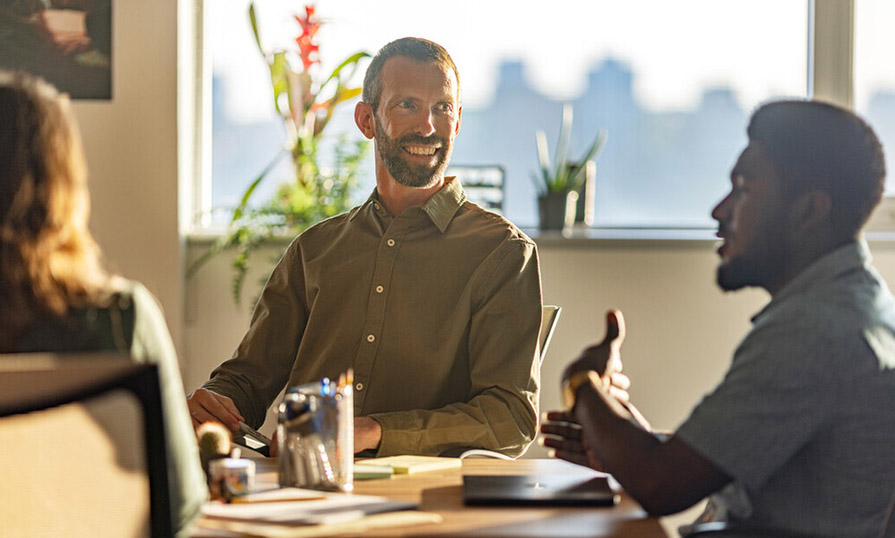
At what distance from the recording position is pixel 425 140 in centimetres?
261

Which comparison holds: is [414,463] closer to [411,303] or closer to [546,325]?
[411,303]

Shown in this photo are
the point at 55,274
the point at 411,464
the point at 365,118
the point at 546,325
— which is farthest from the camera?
the point at 365,118

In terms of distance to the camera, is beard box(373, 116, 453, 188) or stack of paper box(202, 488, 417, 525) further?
beard box(373, 116, 453, 188)

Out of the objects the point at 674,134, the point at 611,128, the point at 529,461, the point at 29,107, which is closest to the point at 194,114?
the point at 611,128

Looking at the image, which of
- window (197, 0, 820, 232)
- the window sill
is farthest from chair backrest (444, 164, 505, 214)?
the window sill

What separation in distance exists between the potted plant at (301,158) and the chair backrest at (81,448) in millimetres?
2392

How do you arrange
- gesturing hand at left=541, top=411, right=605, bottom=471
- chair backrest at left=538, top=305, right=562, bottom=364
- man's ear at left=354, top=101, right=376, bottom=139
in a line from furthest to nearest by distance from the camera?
man's ear at left=354, top=101, right=376, bottom=139 < chair backrest at left=538, top=305, right=562, bottom=364 < gesturing hand at left=541, top=411, right=605, bottom=471

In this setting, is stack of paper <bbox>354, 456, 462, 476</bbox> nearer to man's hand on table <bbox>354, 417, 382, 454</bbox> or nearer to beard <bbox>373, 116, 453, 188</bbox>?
man's hand on table <bbox>354, 417, 382, 454</bbox>

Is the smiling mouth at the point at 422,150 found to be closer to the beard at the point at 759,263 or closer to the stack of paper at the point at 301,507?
the beard at the point at 759,263

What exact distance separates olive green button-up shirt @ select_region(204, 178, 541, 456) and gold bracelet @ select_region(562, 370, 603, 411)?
519 mm

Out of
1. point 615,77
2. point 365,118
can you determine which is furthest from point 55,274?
point 615,77

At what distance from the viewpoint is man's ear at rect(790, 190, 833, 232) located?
1642mm

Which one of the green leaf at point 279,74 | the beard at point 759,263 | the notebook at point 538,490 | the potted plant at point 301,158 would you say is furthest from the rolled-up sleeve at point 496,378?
the green leaf at point 279,74

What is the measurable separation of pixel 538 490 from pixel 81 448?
0.75m
